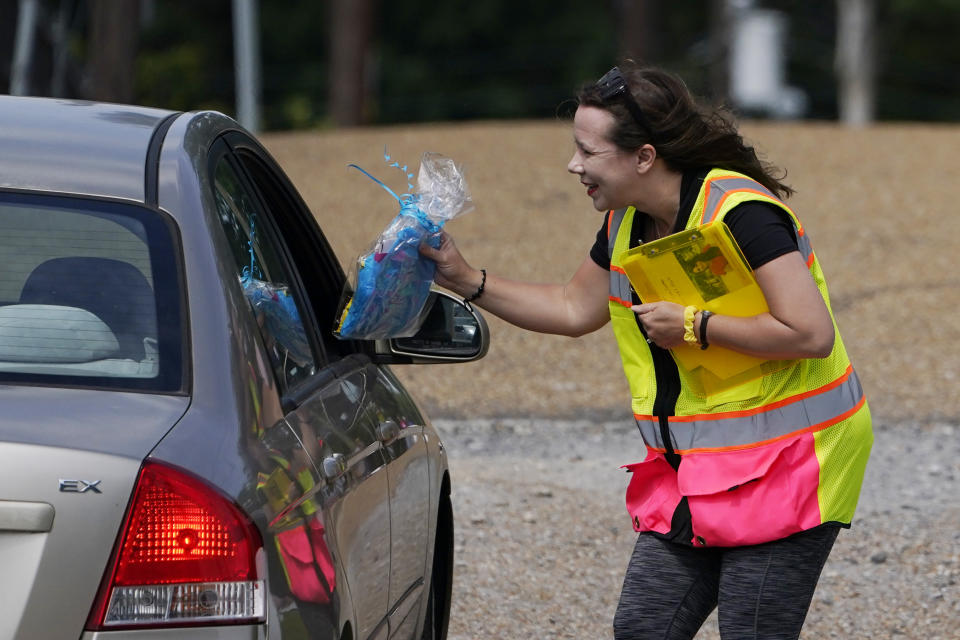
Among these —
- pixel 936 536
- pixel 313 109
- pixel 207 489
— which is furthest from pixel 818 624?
pixel 313 109

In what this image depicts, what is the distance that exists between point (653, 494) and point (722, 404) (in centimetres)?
30

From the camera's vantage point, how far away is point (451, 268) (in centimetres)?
374

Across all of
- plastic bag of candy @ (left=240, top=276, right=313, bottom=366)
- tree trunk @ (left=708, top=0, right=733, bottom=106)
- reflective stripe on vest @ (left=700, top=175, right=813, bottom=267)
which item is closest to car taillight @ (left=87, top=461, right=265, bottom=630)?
plastic bag of candy @ (left=240, top=276, right=313, bottom=366)

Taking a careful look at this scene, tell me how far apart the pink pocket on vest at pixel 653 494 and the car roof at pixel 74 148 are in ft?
4.16

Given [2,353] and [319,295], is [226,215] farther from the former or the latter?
[319,295]

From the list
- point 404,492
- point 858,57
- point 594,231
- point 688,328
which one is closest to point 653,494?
point 688,328

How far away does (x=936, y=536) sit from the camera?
697 cm

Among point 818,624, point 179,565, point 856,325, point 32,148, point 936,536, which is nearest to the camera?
point 179,565

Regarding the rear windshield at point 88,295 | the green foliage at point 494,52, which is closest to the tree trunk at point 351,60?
the green foliage at point 494,52

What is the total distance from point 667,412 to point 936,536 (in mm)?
4010

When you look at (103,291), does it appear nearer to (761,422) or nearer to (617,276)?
(617,276)

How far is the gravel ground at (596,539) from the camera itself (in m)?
5.76

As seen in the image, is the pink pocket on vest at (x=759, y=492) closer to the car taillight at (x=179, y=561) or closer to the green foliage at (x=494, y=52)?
the car taillight at (x=179, y=561)

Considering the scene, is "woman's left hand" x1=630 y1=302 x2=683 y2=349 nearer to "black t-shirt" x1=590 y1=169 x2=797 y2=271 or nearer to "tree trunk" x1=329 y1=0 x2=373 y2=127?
"black t-shirt" x1=590 y1=169 x2=797 y2=271
